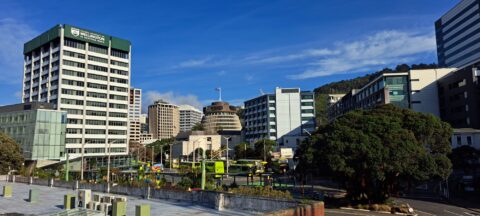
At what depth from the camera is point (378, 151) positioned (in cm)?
3581

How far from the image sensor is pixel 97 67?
387ft

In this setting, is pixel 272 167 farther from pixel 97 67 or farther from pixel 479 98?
pixel 97 67

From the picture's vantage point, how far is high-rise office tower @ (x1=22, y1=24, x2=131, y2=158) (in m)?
109

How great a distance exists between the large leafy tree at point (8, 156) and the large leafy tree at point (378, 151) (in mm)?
52518

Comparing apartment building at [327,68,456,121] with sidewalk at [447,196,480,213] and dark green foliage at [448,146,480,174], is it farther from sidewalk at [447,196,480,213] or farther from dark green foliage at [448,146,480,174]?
sidewalk at [447,196,480,213]

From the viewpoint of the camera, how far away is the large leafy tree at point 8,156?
6456cm

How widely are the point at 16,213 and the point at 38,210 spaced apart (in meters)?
1.63

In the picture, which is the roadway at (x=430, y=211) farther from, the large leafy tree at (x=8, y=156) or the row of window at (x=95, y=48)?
the row of window at (x=95, y=48)

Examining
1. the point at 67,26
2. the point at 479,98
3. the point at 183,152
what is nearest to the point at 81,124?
the point at 67,26

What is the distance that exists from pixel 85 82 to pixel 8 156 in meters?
52.1

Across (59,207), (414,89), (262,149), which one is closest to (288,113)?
(262,149)

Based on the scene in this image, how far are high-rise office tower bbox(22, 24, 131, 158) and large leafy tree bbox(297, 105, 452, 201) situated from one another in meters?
84.3

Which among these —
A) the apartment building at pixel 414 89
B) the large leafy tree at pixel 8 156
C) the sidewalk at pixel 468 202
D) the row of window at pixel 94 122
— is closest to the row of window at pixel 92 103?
the row of window at pixel 94 122

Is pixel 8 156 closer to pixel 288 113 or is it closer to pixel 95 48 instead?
pixel 95 48
